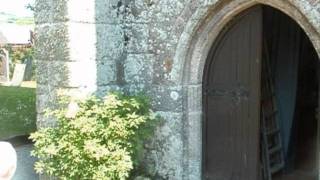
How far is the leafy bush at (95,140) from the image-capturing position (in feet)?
14.3

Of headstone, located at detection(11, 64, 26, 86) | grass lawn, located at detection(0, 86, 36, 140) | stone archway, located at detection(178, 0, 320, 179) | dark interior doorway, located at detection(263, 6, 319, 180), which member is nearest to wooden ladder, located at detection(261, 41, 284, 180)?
dark interior doorway, located at detection(263, 6, 319, 180)

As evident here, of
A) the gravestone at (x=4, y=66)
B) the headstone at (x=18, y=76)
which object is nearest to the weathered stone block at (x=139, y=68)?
the headstone at (x=18, y=76)

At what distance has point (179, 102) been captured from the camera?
4793 mm

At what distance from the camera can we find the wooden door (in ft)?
A: 15.4

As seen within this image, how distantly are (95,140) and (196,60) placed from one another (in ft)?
4.00

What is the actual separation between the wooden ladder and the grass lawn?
3569 millimetres

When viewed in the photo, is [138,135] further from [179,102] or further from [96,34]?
[96,34]

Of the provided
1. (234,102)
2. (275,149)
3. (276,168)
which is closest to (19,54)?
(275,149)

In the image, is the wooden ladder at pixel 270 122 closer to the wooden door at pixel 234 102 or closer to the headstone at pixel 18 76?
the wooden door at pixel 234 102

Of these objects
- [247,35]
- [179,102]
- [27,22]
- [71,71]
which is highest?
[27,22]

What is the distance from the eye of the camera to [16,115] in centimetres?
895

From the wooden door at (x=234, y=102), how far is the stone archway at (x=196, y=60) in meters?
0.09

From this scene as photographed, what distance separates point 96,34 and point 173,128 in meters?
1.16

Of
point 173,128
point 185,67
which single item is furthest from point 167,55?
point 173,128
